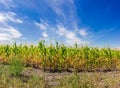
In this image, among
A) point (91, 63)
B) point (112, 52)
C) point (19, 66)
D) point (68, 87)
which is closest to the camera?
point (68, 87)

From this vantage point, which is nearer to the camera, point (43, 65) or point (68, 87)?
point (68, 87)

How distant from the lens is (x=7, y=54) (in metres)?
19.7

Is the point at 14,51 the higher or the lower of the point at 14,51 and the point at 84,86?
the higher

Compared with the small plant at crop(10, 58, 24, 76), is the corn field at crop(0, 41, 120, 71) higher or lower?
higher


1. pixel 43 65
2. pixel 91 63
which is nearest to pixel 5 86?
pixel 43 65

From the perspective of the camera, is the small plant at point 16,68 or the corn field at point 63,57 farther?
the corn field at point 63,57

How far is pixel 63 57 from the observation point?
1775 cm

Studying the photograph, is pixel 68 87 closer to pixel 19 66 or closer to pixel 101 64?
pixel 19 66

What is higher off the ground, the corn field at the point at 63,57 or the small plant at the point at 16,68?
the corn field at the point at 63,57

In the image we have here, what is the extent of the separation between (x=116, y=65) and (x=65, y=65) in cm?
399

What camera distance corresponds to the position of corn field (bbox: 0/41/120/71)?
17203mm

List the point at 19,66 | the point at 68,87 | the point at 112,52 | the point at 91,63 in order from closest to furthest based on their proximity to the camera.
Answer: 1. the point at 68,87
2. the point at 19,66
3. the point at 91,63
4. the point at 112,52

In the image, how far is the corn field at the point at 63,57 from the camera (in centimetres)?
1720

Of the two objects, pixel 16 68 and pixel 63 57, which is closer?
pixel 16 68
